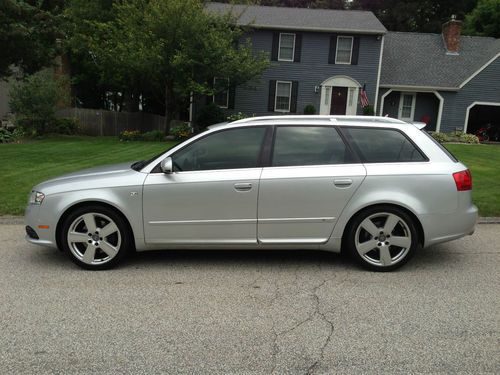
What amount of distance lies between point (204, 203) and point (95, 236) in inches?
48.5

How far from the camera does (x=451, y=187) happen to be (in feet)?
16.3

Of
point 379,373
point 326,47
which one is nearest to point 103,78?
point 326,47

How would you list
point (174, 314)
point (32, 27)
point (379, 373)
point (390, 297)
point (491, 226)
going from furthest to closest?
1. point (32, 27)
2. point (491, 226)
3. point (390, 297)
4. point (174, 314)
5. point (379, 373)

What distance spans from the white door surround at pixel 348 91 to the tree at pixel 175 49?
5.52 m

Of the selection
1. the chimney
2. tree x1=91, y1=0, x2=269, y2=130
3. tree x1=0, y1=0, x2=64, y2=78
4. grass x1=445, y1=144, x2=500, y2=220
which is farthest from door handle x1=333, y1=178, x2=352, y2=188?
the chimney

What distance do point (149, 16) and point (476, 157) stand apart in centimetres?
1387

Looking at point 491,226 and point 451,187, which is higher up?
point 451,187

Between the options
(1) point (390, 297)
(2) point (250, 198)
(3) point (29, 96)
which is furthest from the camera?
(3) point (29, 96)

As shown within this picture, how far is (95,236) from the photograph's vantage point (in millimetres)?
5031

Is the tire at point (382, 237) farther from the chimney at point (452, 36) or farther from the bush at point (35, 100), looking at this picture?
the chimney at point (452, 36)

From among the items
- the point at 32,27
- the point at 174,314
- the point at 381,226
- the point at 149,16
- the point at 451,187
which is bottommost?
the point at 174,314

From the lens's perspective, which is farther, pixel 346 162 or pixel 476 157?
pixel 476 157

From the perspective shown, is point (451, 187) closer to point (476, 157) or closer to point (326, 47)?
point (476, 157)

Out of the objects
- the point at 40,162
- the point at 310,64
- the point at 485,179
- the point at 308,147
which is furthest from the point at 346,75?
the point at 308,147
